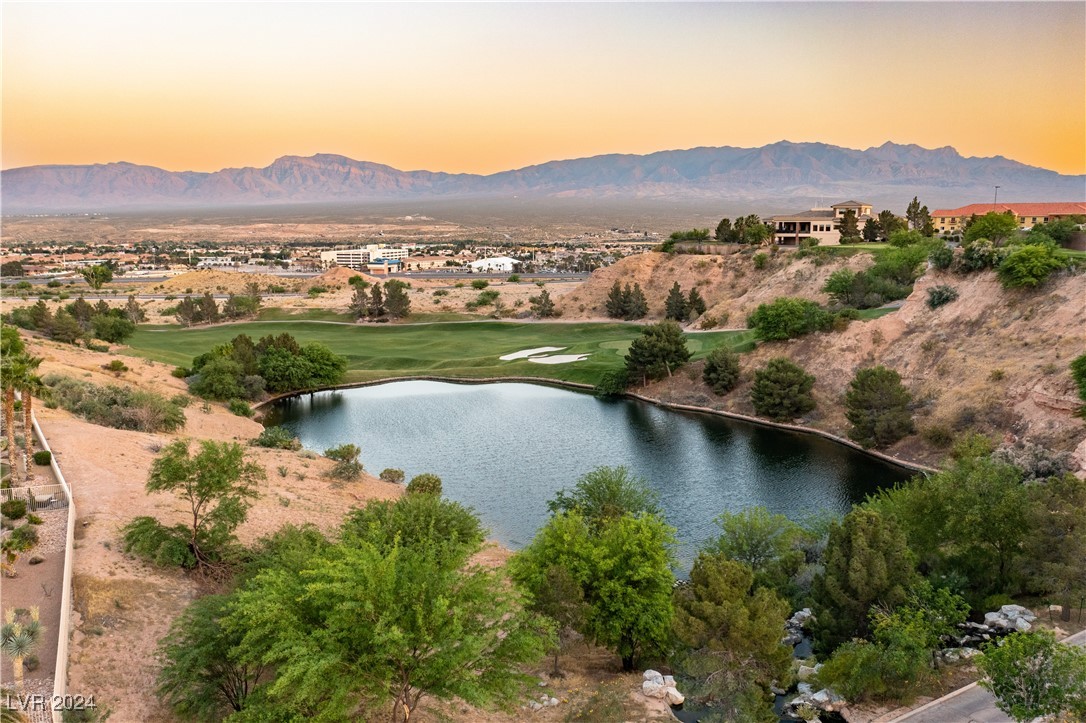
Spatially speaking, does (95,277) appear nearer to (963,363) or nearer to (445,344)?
(445,344)

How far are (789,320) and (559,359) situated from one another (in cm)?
2179

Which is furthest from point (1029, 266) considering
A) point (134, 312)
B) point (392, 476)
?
point (134, 312)

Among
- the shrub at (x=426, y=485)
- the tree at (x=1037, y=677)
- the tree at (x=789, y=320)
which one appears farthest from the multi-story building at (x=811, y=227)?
the tree at (x=1037, y=677)

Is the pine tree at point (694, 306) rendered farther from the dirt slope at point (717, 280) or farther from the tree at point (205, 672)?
the tree at point (205, 672)

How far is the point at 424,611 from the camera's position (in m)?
16.8

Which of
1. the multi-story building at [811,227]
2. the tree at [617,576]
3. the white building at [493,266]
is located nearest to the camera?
the tree at [617,576]

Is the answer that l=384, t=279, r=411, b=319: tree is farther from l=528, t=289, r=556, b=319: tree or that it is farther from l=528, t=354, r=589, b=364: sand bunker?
l=528, t=354, r=589, b=364: sand bunker

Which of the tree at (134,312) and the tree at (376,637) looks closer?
the tree at (376,637)

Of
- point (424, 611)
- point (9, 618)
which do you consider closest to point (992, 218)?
point (424, 611)

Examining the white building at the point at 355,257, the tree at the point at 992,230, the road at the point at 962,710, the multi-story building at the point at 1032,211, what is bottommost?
the road at the point at 962,710

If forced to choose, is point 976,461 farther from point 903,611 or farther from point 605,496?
point 605,496

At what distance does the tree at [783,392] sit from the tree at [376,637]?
3756 cm

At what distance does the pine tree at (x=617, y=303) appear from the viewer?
90.7 metres

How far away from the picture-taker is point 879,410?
45.6 metres
